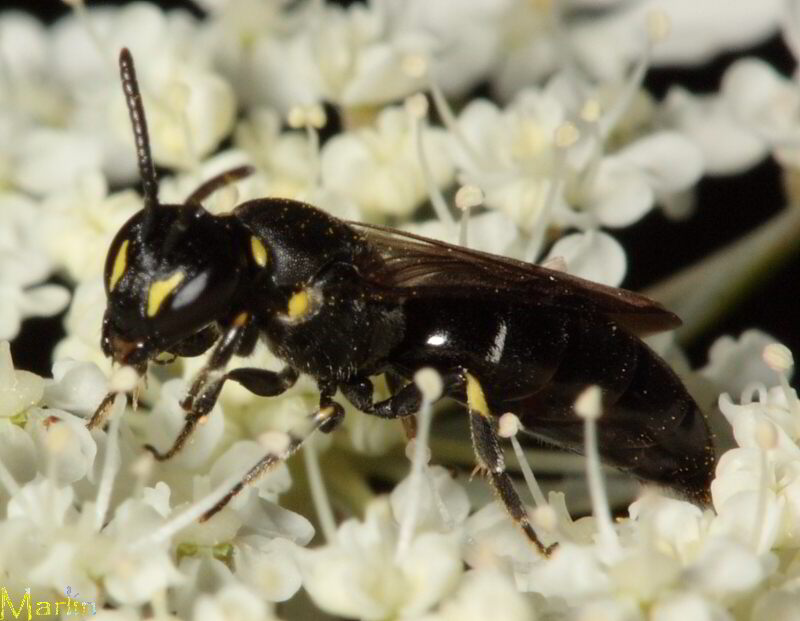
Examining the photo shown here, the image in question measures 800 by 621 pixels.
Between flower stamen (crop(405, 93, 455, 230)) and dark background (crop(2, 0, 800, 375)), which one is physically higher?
flower stamen (crop(405, 93, 455, 230))

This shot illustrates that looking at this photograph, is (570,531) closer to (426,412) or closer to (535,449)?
(426,412)

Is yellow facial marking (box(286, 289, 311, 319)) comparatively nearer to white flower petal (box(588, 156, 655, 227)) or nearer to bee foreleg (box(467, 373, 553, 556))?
bee foreleg (box(467, 373, 553, 556))

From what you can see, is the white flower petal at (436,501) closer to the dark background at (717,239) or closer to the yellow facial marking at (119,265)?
the yellow facial marking at (119,265)

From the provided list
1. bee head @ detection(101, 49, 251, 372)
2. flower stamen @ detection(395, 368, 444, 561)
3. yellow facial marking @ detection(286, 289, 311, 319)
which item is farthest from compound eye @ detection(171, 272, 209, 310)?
flower stamen @ detection(395, 368, 444, 561)

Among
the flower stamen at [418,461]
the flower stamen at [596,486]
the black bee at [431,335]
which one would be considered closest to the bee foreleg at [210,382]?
the black bee at [431,335]

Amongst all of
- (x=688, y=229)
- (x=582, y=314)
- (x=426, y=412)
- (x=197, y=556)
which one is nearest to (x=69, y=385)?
(x=197, y=556)

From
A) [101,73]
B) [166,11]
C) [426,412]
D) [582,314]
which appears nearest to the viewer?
[426,412]
